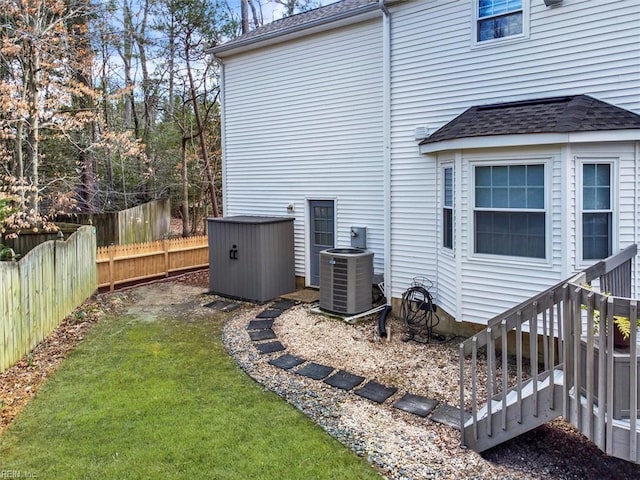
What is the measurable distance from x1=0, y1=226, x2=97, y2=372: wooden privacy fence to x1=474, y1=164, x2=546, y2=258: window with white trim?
6209 millimetres

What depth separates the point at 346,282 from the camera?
789cm

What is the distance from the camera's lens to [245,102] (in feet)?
35.2

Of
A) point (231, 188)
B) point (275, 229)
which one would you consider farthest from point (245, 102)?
point (275, 229)

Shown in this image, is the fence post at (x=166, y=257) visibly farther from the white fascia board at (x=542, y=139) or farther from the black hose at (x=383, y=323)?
the white fascia board at (x=542, y=139)

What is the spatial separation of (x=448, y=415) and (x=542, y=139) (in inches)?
135

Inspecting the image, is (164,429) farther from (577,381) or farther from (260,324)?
(577,381)

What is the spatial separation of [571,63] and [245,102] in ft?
23.3

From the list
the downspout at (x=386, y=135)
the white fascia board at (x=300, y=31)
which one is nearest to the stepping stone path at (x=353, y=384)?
the downspout at (x=386, y=135)

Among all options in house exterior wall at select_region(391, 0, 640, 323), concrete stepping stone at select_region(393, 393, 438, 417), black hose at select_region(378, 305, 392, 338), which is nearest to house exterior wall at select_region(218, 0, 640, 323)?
house exterior wall at select_region(391, 0, 640, 323)

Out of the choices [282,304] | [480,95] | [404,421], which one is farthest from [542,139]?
[282,304]

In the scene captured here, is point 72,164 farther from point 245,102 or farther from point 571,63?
point 571,63

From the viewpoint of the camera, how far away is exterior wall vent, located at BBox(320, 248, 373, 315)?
788cm

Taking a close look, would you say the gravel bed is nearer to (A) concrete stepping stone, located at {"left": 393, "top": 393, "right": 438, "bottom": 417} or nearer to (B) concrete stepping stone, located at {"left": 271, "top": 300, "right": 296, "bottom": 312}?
(A) concrete stepping stone, located at {"left": 393, "top": 393, "right": 438, "bottom": 417}

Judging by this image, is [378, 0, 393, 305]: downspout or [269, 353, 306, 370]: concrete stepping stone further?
[378, 0, 393, 305]: downspout
